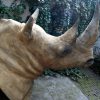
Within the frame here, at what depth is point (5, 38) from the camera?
2.59 meters

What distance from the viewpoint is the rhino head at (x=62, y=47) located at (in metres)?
2.46

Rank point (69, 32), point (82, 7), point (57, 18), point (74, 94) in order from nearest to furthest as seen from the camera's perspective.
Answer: point (69, 32) < point (74, 94) < point (57, 18) < point (82, 7)

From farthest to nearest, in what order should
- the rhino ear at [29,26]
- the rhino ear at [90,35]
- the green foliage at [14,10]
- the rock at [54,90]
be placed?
1. the green foliage at [14,10]
2. the rock at [54,90]
3. the rhino ear at [90,35]
4. the rhino ear at [29,26]

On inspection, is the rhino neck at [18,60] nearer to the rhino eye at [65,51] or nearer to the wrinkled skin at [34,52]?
the wrinkled skin at [34,52]

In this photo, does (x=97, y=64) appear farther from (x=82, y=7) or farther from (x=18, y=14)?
(x=18, y=14)

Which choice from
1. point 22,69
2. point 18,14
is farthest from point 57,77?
point 22,69

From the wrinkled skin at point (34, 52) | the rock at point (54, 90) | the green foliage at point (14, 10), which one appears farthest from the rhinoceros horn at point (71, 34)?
the green foliage at point (14, 10)

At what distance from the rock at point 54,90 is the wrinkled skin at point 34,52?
2.59 feet

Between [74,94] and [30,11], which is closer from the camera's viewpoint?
[74,94]

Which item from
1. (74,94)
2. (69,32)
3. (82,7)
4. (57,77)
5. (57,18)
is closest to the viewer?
(69,32)

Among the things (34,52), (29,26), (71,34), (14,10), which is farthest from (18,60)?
(14,10)

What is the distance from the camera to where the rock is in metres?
3.50

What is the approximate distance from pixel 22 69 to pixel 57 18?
8.58 ft

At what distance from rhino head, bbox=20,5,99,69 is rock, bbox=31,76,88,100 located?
90 cm
